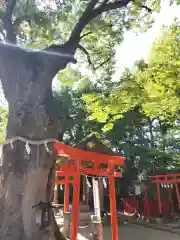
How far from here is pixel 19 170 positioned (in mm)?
4957

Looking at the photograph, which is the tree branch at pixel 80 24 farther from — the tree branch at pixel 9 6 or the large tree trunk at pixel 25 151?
the tree branch at pixel 9 6

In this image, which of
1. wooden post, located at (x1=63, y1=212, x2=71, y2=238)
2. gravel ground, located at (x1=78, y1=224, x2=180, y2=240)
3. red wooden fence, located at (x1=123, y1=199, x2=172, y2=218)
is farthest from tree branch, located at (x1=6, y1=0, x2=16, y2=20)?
red wooden fence, located at (x1=123, y1=199, x2=172, y2=218)

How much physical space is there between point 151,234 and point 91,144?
4.84m

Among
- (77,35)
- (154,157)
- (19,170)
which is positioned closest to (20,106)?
(19,170)

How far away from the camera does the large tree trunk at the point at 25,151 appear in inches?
188

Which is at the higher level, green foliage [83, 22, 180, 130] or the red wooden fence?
green foliage [83, 22, 180, 130]

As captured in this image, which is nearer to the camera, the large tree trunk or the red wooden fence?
the large tree trunk

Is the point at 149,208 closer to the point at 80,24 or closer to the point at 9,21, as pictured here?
the point at 80,24

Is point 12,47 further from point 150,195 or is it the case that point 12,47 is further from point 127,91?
point 150,195

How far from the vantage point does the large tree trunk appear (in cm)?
478

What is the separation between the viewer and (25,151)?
5.06 meters

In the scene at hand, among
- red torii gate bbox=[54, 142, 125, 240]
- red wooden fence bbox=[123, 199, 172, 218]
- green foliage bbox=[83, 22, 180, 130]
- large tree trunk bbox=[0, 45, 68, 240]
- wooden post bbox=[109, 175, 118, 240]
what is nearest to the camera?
large tree trunk bbox=[0, 45, 68, 240]

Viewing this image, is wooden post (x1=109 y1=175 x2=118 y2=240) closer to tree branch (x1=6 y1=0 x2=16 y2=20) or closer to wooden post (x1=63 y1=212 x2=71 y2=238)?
wooden post (x1=63 y1=212 x2=71 y2=238)

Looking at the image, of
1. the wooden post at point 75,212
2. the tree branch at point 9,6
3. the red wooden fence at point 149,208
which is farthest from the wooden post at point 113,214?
the red wooden fence at point 149,208
